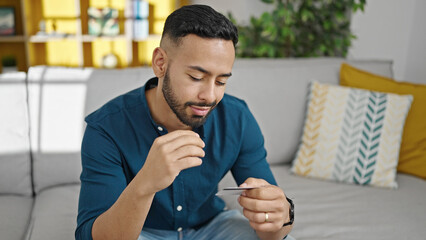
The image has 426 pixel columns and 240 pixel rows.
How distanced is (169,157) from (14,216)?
2.92 feet

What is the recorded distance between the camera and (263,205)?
0.98 m

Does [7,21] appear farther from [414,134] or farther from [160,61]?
[414,134]

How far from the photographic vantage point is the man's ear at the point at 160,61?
106 centimetres

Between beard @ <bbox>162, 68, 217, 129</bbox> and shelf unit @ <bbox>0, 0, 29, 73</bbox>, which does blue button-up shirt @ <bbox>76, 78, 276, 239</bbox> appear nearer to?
beard @ <bbox>162, 68, 217, 129</bbox>

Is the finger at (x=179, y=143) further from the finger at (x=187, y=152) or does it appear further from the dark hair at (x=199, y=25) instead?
the dark hair at (x=199, y=25)

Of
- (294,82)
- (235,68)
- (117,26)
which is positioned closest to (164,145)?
(235,68)

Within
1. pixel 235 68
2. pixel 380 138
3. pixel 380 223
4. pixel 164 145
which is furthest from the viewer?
pixel 235 68

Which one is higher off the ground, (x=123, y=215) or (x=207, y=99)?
(x=207, y=99)

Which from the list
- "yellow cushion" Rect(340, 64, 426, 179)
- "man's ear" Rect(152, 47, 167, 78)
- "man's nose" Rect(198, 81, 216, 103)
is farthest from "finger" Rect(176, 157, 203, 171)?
"yellow cushion" Rect(340, 64, 426, 179)

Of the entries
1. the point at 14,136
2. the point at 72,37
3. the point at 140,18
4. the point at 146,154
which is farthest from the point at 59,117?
the point at 140,18

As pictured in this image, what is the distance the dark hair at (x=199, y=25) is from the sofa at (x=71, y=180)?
64 cm

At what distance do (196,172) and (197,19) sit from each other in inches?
17.8

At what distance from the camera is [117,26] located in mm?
3910

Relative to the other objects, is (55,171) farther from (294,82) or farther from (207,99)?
(294,82)
